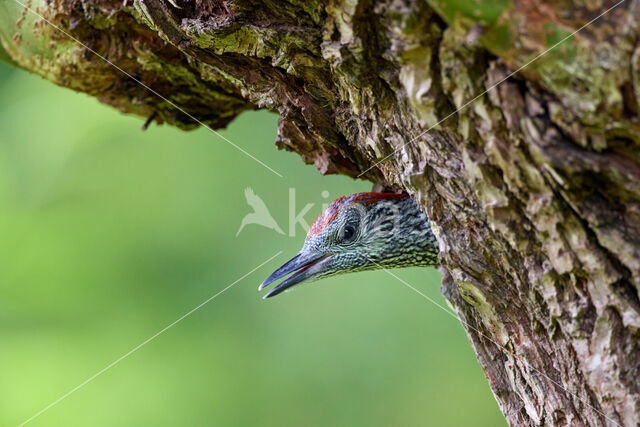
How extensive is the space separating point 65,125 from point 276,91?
3.62m

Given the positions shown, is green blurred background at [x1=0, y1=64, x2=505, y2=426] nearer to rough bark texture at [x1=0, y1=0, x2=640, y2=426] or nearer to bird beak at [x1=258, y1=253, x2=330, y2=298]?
bird beak at [x1=258, y1=253, x2=330, y2=298]

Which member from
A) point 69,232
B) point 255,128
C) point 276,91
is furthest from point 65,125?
point 276,91

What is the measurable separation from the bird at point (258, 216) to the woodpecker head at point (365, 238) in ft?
7.09

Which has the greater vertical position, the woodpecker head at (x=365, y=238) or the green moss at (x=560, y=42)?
the green moss at (x=560, y=42)

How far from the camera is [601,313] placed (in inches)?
70.2

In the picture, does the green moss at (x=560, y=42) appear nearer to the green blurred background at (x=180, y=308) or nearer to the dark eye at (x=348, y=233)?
the dark eye at (x=348, y=233)

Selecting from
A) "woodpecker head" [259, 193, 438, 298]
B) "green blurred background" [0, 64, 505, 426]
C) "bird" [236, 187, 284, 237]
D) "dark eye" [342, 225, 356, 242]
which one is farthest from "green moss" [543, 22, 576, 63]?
"bird" [236, 187, 284, 237]

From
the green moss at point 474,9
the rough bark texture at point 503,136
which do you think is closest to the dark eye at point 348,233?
the rough bark texture at point 503,136

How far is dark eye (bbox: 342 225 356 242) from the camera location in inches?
124

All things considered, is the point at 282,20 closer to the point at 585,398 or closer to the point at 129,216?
the point at 585,398

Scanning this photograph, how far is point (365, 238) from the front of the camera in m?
3.18

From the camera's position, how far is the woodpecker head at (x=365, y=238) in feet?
10.3

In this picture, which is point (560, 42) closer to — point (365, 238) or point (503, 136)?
point (503, 136)

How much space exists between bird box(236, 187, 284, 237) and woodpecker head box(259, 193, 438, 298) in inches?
85.1
